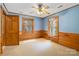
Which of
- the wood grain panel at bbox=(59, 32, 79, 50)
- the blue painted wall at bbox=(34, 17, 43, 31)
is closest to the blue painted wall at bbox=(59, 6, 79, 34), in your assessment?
the wood grain panel at bbox=(59, 32, 79, 50)

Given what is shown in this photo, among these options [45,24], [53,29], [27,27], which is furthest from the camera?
[53,29]

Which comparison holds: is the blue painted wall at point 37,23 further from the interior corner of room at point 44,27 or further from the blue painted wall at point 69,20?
the blue painted wall at point 69,20

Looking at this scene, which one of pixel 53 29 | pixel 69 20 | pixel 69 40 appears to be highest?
pixel 69 20

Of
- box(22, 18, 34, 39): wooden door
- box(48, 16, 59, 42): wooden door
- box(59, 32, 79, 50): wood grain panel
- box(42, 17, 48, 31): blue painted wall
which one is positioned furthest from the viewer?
box(59, 32, 79, 50): wood grain panel

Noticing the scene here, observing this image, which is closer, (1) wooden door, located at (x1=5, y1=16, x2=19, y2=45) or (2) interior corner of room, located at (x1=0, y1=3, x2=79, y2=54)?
(2) interior corner of room, located at (x1=0, y1=3, x2=79, y2=54)

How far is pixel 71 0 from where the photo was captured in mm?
1227

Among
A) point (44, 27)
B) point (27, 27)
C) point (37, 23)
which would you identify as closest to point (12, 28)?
point (27, 27)

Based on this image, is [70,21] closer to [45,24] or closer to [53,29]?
[53,29]

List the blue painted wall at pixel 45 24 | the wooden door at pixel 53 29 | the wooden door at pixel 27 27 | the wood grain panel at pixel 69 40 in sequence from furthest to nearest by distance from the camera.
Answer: the wood grain panel at pixel 69 40
the wooden door at pixel 53 29
the blue painted wall at pixel 45 24
the wooden door at pixel 27 27

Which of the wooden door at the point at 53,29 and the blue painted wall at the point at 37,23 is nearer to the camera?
the blue painted wall at the point at 37,23

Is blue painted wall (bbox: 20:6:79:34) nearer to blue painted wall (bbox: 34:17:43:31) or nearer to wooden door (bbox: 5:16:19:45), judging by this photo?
blue painted wall (bbox: 34:17:43:31)

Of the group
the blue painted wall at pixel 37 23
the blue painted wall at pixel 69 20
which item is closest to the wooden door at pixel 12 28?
the blue painted wall at pixel 37 23

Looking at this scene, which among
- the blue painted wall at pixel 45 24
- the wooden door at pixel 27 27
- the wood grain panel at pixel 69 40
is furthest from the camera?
the wood grain panel at pixel 69 40

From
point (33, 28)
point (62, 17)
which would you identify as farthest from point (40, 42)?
point (62, 17)
